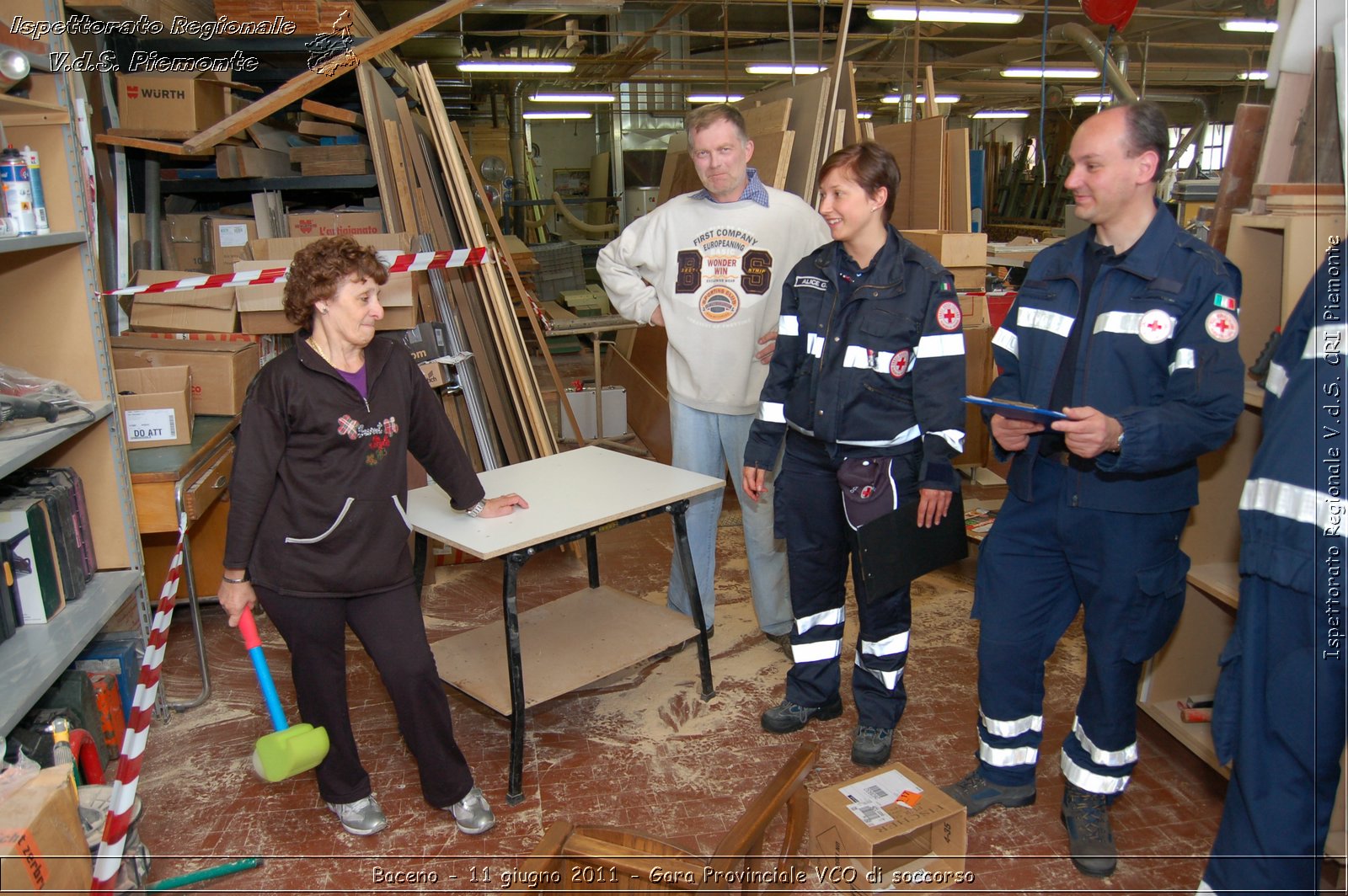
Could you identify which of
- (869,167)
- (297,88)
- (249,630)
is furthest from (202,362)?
(869,167)

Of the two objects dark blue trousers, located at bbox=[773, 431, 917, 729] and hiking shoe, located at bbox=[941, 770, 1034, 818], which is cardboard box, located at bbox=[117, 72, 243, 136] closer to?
dark blue trousers, located at bbox=[773, 431, 917, 729]

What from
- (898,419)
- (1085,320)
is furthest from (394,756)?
(1085,320)

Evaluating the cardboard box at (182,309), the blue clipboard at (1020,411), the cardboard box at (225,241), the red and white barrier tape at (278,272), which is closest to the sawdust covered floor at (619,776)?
the blue clipboard at (1020,411)

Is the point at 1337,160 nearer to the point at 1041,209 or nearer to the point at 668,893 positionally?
the point at 668,893

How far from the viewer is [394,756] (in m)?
3.21

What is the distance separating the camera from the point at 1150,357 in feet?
7.70

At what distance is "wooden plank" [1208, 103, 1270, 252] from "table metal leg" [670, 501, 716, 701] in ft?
6.21

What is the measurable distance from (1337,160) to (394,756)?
3361 millimetres

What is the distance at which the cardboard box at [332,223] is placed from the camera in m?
5.05

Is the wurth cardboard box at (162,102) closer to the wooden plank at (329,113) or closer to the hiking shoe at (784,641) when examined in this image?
the wooden plank at (329,113)

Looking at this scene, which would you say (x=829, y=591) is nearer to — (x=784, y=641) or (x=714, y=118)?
(x=784, y=641)

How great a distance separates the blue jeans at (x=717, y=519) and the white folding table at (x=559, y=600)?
0.22 meters

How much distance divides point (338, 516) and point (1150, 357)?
211 cm

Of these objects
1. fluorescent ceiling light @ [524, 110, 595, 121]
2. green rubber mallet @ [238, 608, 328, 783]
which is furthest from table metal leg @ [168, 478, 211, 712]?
fluorescent ceiling light @ [524, 110, 595, 121]
